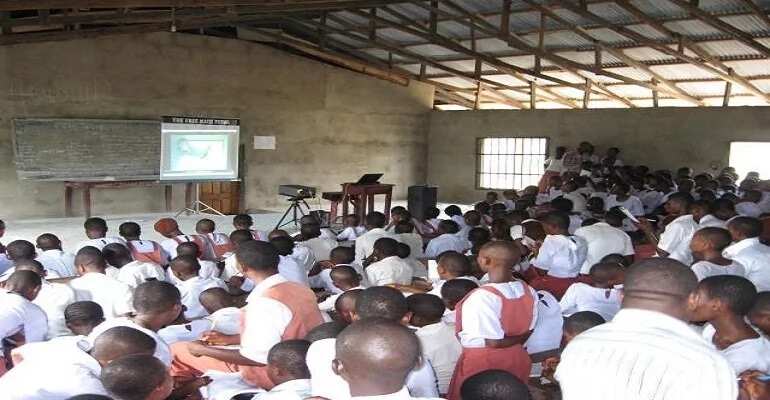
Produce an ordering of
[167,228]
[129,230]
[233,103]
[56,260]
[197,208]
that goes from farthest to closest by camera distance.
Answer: [233,103]
[197,208]
[167,228]
[129,230]
[56,260]

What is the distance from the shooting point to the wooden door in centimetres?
1202

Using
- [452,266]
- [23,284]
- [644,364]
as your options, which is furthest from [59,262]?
[644,364]

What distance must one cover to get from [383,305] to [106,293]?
1.80 meters

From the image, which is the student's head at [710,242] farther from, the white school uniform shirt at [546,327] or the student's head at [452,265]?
the student's head at [452,265]

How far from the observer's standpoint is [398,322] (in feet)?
6.65

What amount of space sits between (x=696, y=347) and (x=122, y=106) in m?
10.8

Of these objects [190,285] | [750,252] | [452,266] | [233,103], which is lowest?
[190,285]

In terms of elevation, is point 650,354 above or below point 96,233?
above

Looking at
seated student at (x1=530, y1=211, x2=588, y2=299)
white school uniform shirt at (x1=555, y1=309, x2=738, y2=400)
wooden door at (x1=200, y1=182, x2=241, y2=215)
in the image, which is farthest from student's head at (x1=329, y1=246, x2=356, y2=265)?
wooden door at (x1=200, y1=182, x2=241, y2=215)

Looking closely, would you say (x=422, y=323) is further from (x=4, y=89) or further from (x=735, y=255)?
(x=4, y=89)

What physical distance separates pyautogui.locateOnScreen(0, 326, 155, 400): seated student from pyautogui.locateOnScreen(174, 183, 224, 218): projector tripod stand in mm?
8666

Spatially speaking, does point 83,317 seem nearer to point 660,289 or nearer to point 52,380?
point 52,380

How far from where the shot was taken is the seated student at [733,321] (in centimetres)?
229

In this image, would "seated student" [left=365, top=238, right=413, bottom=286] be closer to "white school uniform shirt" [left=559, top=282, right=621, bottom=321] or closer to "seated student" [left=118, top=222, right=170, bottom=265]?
"white school uniform shirt" [left=559, top=282, right=621, bottom=321]
